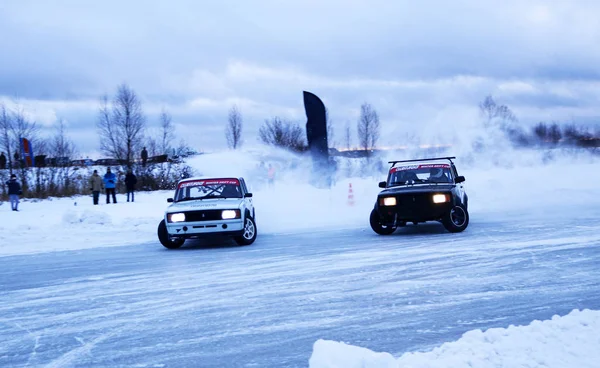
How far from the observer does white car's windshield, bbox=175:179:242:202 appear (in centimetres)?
1283

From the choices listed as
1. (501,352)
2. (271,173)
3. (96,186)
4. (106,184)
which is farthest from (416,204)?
(271,173)

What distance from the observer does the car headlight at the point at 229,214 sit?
11.5 m

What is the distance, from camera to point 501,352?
4254mm

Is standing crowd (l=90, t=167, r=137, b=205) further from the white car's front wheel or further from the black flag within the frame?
the white car's front wheel

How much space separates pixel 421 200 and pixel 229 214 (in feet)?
13.4

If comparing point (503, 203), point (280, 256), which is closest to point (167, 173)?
point (503, 203)

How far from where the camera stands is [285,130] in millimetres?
53406

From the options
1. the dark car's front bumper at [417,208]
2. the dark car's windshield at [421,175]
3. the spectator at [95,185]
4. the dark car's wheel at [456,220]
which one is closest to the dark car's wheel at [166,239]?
the dark car's front bumper at [417,208]

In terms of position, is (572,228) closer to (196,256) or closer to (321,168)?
(196,256)

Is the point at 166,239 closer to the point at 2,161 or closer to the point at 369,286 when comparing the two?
the point at 369,286

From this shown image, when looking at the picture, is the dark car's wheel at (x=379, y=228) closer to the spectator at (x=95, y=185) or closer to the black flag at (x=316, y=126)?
the black flag at (x=316, y=126)

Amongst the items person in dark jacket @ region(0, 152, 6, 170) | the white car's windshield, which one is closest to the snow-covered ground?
the white car's windshield

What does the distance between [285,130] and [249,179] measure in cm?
2037

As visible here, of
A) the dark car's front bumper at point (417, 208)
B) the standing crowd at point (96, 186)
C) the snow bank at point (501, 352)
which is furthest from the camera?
the standing crowd at point (96, 186)
